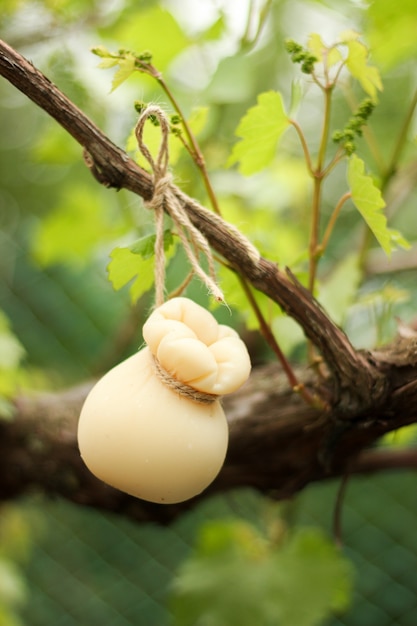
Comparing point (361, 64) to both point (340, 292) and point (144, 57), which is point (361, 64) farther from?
point (340, 292)

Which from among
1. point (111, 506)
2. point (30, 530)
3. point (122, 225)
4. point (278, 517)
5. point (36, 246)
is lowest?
point (30, 530)

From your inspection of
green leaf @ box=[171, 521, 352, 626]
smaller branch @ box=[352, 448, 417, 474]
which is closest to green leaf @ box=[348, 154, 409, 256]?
smaller branch @ box=[352, 448, 417, 474]

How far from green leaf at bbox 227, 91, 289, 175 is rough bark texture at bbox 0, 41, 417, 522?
12cm

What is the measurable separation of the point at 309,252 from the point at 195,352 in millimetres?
239

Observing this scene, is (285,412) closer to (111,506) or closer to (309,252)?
(309,252)

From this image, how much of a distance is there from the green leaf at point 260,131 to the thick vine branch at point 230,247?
122 millimetres

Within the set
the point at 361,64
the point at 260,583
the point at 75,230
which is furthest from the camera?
the point at 75,230

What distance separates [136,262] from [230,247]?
4.2 inches

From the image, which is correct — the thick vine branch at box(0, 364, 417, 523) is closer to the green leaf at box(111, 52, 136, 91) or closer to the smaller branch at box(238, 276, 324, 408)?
the smaller branch at box(238, 276, 324, 408)

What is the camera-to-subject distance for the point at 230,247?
0.64m

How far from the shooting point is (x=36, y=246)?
67.1 inches

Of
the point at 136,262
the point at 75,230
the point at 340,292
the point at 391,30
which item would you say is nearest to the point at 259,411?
the point at 340,292

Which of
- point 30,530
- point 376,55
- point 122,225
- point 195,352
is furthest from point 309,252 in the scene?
point 30,530

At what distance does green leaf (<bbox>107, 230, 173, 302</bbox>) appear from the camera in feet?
2.12
